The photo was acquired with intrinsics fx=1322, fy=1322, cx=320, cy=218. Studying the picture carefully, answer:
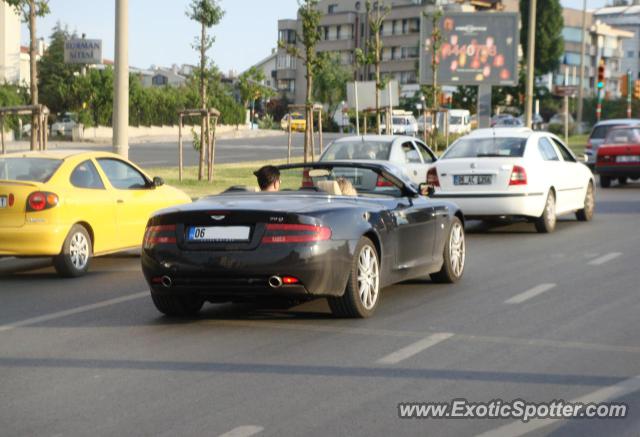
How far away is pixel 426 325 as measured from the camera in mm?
10062

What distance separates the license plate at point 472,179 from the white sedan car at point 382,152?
2705 millimetres

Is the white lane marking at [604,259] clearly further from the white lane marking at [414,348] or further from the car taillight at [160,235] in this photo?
the car taillight at [160,235]

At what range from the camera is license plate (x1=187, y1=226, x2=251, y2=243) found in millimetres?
9891

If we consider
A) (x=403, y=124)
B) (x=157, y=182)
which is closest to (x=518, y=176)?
(x=157, y=182)

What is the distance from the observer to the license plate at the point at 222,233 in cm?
989

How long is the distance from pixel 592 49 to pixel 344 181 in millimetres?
174845

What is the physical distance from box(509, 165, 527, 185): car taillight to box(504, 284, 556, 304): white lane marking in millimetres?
6304

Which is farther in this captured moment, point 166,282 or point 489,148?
point 489,148

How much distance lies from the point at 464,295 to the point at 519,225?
369 inches

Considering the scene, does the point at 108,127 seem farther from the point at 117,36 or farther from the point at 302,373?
the point at 302,373

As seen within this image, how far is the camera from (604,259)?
15.5 m

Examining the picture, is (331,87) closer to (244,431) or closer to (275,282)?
(275,282)

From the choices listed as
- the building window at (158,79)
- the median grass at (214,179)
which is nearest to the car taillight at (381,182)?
the median grass at (214,179)

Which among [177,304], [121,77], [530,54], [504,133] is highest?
[530,54]
